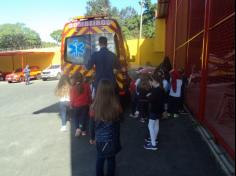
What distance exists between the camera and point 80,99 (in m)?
7.45

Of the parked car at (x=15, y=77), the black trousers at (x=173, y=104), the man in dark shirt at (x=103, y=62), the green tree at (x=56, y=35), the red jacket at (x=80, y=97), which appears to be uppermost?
the green tree at (x=56, y=35)

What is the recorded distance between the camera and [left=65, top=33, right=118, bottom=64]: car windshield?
10.1 meters

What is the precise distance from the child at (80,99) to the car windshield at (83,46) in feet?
8.88

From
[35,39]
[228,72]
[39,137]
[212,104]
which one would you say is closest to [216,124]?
[212,104]

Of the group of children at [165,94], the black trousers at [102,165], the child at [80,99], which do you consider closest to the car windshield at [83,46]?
the group of children at [165,94]

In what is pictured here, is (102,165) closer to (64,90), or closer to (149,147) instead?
(149,147)

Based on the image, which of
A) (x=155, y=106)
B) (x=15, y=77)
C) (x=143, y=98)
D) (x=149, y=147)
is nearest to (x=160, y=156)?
(x=149, y=147)

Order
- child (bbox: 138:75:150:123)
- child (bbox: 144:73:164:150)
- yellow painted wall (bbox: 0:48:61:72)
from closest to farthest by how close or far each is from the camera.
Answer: child (bbox: 144:73:164:150) → child (bbox: 138:75:150:123) → yellow painted wall (bbox: 0:48:61:72)

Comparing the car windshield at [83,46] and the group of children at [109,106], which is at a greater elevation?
the car windshield at [83,46]

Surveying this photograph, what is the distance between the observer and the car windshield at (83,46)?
1013 cm

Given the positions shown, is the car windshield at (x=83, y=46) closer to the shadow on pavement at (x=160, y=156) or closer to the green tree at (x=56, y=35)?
the shadow on pavement at (x=160, y=156)

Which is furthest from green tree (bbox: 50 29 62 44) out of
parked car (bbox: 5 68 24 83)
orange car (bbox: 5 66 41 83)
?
parked car (bbox: 5 68 24 83)

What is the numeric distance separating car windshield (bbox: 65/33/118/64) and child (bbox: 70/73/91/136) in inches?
107

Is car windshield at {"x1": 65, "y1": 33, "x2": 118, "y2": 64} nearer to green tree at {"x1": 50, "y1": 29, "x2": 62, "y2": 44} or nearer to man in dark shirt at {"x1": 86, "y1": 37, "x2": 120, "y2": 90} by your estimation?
man in dark shirt at {"x1": 86, "y1": 37, "x2": 120, "y2": 90}
